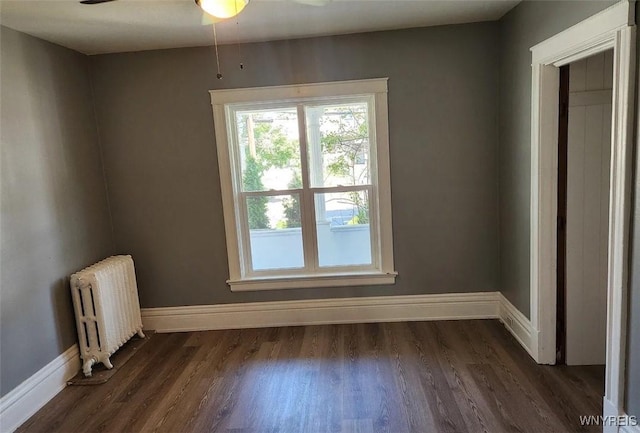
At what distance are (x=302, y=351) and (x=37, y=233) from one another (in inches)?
81.8

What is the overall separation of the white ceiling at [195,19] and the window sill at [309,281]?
2028 mm

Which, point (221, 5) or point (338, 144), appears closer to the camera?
point (221, 5)

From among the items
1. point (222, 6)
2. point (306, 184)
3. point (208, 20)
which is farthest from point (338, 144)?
point (222, 6)

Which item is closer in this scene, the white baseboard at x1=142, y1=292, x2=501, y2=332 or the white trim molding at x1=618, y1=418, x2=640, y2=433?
the white trim molding at x1=618, y1=418, x2=640, y2=433

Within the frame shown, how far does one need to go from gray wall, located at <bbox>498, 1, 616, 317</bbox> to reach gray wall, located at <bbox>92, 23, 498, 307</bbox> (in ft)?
0.38

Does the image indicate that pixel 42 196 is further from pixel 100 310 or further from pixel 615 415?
pixel 615 415

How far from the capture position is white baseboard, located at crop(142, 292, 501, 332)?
353 cm

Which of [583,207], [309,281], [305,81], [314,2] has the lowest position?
[309,281]

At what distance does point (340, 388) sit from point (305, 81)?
2368 mm

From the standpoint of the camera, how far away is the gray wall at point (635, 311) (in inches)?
68.3

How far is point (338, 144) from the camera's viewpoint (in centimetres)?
345

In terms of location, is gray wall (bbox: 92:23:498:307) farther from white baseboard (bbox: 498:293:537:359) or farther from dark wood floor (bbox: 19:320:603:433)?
dark wood floor (bbox: 19:320:603:433)

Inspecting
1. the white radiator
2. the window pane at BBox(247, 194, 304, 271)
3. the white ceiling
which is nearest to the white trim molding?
the window pane at BBox(247, 194, 304, 271)

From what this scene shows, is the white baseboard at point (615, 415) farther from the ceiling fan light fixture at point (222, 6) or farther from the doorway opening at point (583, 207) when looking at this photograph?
the ceiling fan light fixture at point (222, 6)
